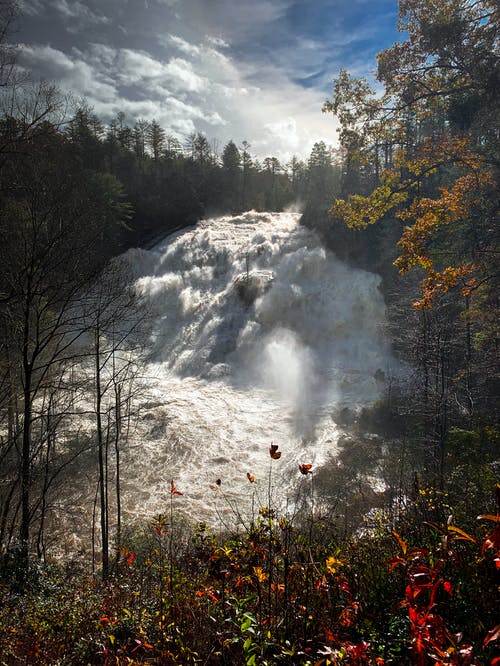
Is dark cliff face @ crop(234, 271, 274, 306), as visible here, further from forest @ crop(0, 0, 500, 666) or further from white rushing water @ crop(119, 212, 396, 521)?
forest @ crop(0, 0, 500, 666)

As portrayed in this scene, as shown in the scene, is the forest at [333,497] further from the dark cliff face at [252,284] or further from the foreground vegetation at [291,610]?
the dark cliff face at [252,284]

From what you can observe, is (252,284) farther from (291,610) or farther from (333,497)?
(291,610)

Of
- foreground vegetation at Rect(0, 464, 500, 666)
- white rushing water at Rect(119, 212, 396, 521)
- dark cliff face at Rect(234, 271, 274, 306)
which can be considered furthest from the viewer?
dark cliff face at Rect(234, 271, 274, 306)

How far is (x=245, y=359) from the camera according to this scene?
22.2 meters

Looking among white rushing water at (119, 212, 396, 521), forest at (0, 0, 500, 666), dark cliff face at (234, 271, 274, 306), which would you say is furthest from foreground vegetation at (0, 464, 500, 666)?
dark cliff face at (234, 271, 274, 306)

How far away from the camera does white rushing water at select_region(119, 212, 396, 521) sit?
1484 cm

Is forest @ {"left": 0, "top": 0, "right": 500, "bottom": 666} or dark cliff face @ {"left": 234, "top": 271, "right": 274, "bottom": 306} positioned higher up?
dark cliff face @ {"left": 234, "top": 271, "right": 274, "bottom": 306}

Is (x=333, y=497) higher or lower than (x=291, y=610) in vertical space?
lower

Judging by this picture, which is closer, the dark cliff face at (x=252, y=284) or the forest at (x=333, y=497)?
the forest at (x=333, y=497)

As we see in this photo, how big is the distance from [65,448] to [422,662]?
660 inches

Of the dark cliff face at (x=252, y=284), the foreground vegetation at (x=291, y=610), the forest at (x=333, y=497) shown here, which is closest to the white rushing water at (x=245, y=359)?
the dark cliff face at (x=252, y=284)

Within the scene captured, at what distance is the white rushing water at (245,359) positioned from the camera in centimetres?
1484

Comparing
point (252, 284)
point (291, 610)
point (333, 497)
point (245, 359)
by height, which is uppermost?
point (252, 284)

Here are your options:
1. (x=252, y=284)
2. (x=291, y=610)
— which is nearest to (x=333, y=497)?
(x=291, y=610)
